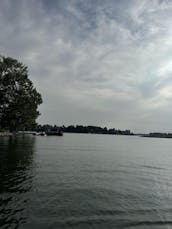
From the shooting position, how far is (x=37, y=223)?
34.6 ft

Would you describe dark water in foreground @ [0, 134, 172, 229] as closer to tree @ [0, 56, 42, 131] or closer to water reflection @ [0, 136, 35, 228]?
water reflection @ [0, 136, 35, 228]

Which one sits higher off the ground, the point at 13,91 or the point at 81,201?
the point at 13,91

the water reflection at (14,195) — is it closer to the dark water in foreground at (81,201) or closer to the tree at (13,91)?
the dark water in foreground at (81,201)

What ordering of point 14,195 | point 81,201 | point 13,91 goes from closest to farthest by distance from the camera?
point 81,201 < point 14,195 < point 13,91

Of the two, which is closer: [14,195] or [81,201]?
[81,201]

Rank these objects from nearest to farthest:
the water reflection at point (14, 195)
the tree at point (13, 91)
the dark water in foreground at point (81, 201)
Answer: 1. the water reflection at point (14, 195)
2. the dark water in foreground at point (81, 201)
3. the tree at point (13, 91)

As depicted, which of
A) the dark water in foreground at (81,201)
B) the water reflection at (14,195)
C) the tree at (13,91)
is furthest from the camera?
the tree at (13,91)

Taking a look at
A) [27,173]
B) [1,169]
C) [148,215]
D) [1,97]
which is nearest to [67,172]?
[27,173]

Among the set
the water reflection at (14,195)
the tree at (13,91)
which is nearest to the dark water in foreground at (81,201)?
the water reflection at (14,195)

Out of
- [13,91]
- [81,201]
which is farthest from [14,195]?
[13,91]

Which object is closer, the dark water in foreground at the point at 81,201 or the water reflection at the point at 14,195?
the water reflection at the point at 14,195

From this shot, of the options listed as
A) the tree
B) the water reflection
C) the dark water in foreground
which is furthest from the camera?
the tree

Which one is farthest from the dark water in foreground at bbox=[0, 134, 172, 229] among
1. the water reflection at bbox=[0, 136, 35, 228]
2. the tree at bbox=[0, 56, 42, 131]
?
the tree at bbox=[0, 56, 42, 131]

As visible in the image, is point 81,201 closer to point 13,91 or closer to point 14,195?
point 14,195
